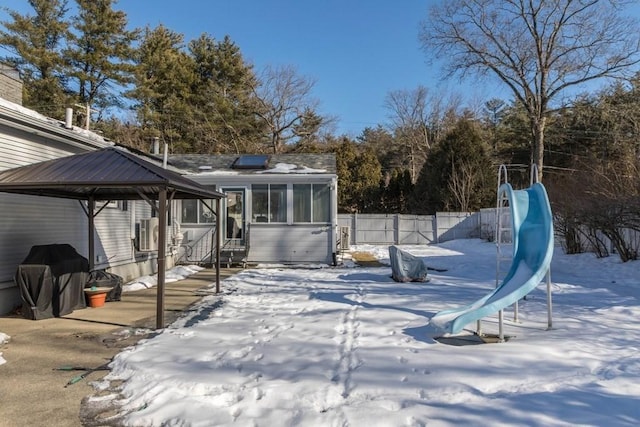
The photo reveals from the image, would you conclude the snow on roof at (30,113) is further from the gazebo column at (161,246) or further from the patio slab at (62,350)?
the patio slab at (62,350)

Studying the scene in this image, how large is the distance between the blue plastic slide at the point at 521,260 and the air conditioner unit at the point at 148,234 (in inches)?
302

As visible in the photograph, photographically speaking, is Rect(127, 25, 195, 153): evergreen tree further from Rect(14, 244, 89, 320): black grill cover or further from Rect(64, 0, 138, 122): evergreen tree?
Rect(14, 244, 89, 320): black grill cover

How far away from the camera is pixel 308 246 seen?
45.4 ft

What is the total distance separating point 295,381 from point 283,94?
29500 mm

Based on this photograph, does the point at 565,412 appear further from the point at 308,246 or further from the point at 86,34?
the point at 86,34

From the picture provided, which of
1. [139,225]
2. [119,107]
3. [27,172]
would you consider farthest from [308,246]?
[119,107]

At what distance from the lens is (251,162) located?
14992 mm

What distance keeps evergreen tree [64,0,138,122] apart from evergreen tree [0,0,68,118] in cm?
80

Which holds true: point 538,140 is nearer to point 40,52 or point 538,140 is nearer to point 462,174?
Result: point 462,174

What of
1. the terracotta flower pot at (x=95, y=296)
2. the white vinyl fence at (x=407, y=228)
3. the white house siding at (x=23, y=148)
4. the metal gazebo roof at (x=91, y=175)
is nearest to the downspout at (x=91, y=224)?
the white house siding at (x=23, y=148)

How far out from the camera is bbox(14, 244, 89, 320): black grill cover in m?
6.41

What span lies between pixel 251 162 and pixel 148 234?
193 inches

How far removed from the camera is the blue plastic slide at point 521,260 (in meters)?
5.30

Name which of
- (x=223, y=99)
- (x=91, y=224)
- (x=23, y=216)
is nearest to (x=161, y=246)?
(x=23, y=216)
